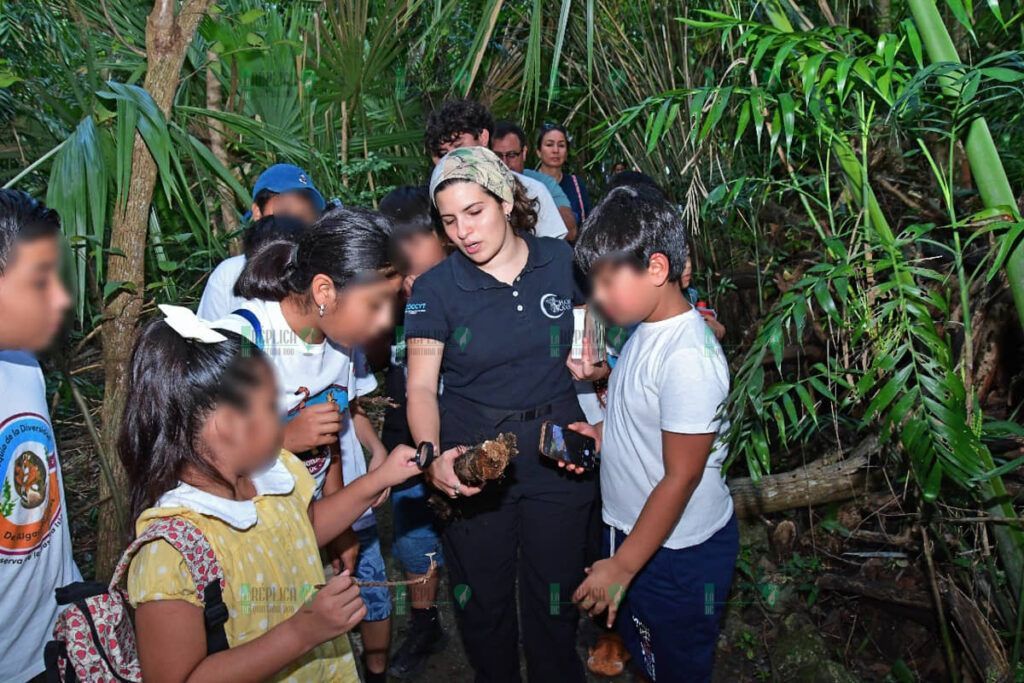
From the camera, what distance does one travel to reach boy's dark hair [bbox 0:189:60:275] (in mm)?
1661

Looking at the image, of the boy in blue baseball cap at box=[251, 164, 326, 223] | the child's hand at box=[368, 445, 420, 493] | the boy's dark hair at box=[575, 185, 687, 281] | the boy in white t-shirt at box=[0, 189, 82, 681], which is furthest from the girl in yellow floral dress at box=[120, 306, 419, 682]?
the boy in blue baseball cap at box=[251, 164, 326, 223]

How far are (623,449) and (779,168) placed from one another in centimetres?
299

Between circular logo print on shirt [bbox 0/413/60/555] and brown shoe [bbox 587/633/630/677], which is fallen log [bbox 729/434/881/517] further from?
circular logo print on shirt [bbox 0/413/60/555]

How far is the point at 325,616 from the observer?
1548mm

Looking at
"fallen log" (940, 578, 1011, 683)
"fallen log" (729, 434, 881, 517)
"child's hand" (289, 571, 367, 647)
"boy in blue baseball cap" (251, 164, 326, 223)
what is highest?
"boy in blue baseball cap" (251, 164, 326, 223)

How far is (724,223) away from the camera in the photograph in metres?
4.78

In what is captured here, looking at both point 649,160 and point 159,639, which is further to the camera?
point 649,160

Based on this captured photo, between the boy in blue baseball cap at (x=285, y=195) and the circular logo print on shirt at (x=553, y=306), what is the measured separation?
102 cm

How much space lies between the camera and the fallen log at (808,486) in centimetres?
368

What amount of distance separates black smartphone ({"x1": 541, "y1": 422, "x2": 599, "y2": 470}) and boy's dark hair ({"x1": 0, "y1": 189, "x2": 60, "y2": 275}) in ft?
4.40

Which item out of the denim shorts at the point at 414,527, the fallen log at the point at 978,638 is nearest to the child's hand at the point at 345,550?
the denim shorts at the point at 414,527

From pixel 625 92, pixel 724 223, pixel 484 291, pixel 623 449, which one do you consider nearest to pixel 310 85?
pixel 625 92

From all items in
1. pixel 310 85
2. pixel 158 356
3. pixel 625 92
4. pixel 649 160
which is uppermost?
pixel 310 85

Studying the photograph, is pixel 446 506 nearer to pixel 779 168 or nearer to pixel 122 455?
pixel 122 455
